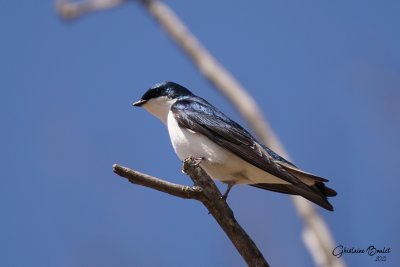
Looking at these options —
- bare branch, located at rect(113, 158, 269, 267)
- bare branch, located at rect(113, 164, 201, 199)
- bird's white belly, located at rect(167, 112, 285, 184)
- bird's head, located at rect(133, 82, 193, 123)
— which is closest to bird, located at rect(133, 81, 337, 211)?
bird's white belly, located at rect(167, 112, 285, 184)

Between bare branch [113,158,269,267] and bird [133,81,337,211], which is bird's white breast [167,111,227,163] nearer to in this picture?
bird [133,81,337,211]

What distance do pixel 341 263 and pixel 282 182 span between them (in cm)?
109

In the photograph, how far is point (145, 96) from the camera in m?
4.74

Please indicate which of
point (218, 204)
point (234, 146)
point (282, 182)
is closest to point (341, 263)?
point (282, 182)

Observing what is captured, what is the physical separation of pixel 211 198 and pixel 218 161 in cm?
78

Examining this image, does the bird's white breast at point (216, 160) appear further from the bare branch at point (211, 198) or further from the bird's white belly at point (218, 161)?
the bare branch at point (211, 198)

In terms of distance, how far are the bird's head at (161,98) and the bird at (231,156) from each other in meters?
0.24

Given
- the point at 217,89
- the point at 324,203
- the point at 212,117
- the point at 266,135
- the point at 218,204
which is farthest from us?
the point at 217,89

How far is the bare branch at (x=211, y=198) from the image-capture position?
3.11m

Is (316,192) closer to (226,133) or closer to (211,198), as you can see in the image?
(226,133)

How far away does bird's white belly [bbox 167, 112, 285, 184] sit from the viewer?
13.2 ft

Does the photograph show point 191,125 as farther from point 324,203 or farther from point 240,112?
point 240,112

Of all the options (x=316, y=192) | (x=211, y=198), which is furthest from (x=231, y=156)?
(x=211, y=198)

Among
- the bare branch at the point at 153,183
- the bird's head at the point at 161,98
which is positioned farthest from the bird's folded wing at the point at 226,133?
the bare branch at the point at 153,183
